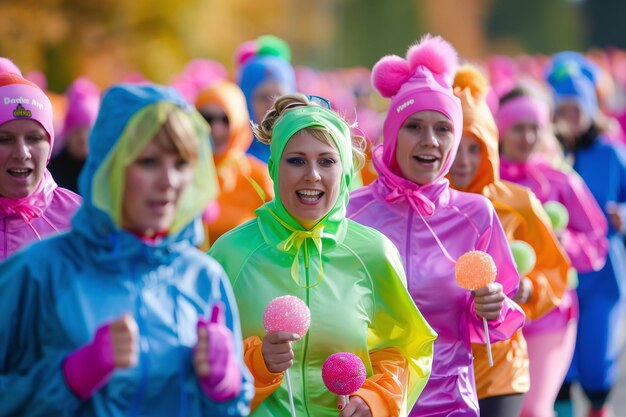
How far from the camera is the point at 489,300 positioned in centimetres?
554

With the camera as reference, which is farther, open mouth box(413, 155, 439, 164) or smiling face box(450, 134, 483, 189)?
smiling face box(450, 134, 483, 189)

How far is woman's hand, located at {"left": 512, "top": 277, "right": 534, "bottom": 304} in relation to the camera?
21.8ft

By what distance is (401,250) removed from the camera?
582 cm

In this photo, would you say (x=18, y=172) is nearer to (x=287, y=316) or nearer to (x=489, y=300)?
(x=287, y=316)

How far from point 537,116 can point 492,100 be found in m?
3.14

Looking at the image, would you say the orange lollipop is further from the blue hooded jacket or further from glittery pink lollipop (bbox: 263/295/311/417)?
the blue hooded jacket

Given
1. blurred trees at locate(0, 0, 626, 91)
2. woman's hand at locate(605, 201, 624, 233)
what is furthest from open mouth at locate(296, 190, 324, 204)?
blurred trees at locate(0, 0, 626, 91)

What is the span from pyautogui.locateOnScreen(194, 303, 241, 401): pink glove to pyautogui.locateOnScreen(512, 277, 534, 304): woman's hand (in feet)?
10.2

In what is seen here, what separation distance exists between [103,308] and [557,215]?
4625 mm

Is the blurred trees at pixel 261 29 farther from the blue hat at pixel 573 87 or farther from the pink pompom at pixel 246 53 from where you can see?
the pink pompom at pixel 246 53

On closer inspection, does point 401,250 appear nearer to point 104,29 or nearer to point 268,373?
point 268,373

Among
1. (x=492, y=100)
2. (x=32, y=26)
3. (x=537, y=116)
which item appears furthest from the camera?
(x=32, y=26)

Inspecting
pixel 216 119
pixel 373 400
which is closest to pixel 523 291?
pixel 373 400

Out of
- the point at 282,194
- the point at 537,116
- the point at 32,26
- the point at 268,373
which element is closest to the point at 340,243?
the point at 282,194
